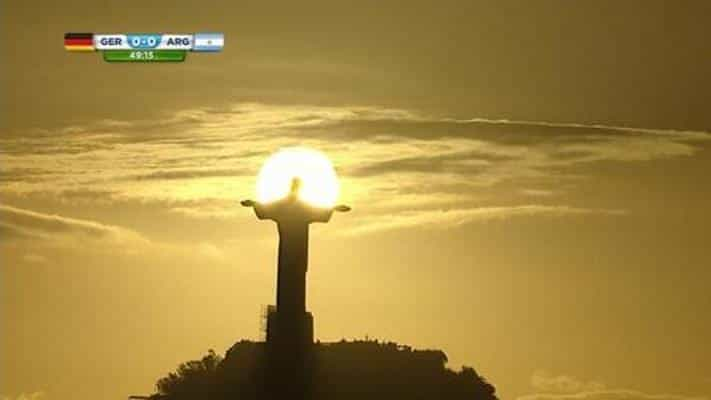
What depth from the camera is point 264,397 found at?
2047 inches

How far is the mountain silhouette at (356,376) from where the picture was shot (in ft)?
189

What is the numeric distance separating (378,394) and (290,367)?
10.7 metres

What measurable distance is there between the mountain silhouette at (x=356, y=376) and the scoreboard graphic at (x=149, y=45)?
23746 mm

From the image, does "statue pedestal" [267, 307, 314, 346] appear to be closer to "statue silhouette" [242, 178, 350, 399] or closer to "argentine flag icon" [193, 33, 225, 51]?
"statue silhouette" [242, 178, 350, 399]

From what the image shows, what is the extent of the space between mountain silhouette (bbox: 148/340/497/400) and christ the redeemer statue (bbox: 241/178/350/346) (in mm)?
7637

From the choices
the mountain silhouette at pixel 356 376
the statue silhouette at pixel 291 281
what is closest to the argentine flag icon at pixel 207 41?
the statue silhouette at pixel 291 281

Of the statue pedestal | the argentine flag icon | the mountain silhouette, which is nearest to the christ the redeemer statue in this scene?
the statue pedestal

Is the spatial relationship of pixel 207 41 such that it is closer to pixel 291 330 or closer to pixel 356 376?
pixel 291 330

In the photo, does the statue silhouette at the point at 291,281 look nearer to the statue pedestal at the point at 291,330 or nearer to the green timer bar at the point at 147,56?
the statue pedestal at the point at 291,330

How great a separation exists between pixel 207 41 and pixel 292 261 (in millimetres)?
13775

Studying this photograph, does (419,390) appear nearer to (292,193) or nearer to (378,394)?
(378,394)

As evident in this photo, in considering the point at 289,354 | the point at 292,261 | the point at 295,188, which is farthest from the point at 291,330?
the point at 295,188

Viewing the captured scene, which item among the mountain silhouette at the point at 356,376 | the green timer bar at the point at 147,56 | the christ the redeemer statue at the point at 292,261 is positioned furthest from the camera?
the mountain silhouette at the point at 356,376

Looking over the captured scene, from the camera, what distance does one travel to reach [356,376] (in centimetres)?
5981
